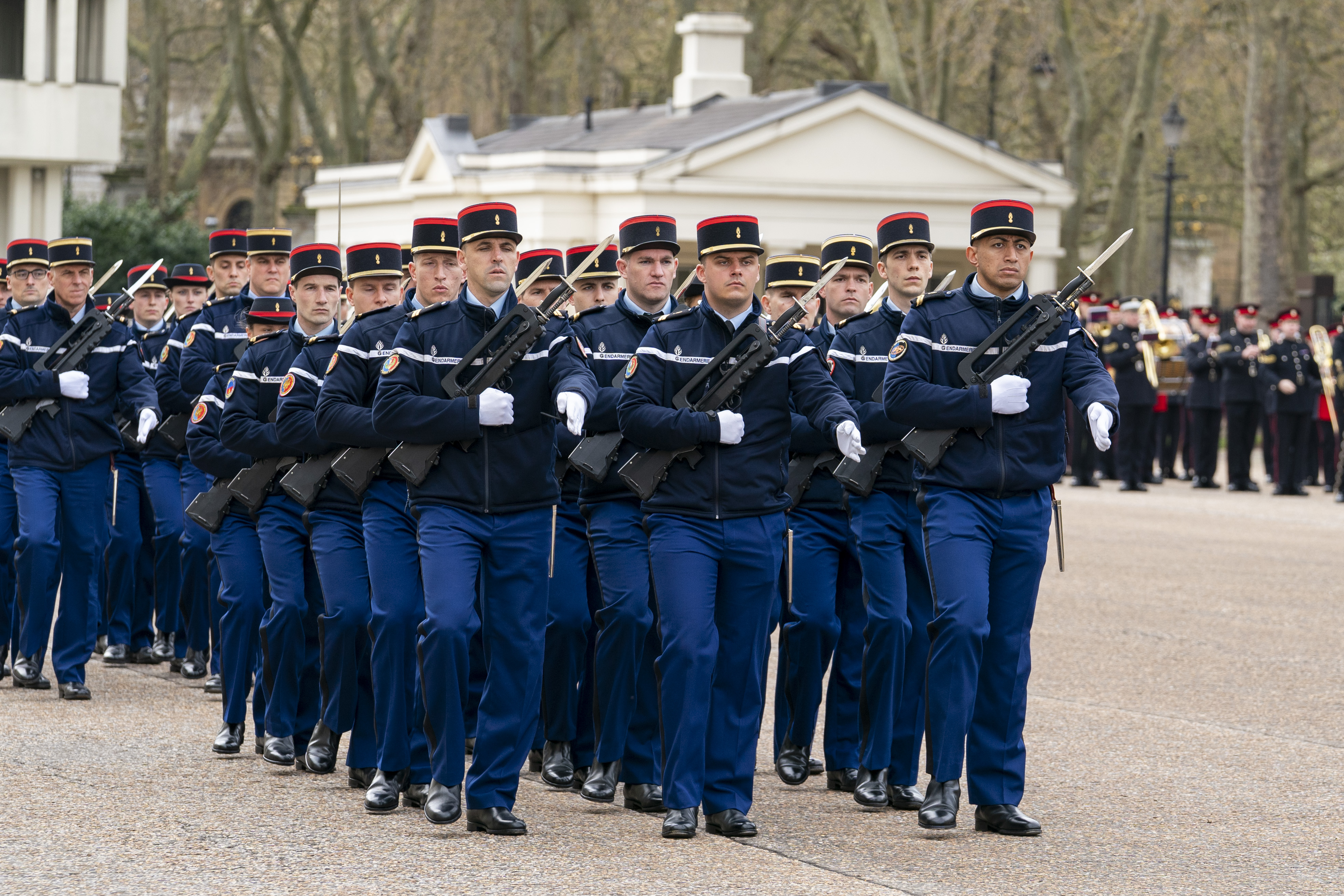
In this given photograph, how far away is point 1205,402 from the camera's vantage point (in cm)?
2417

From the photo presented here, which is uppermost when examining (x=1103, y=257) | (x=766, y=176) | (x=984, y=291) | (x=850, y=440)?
(x=766, y=176)

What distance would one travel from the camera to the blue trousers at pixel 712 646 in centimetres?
742

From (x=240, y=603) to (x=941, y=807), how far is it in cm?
340

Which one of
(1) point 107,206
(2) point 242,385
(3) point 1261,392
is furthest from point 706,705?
(1) point 107,206

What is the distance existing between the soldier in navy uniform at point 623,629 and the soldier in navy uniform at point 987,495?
3.54 ft

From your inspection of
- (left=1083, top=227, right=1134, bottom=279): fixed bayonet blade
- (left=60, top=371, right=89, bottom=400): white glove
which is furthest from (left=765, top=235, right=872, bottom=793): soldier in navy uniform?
(left=60, top=371, right=89, bottom=400): white glove

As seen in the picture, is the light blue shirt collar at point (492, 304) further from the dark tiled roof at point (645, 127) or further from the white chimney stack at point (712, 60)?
the white chimney stack at point (712, 60)

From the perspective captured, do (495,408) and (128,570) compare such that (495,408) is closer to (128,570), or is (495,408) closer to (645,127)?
(128,570)

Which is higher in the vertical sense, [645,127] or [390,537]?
[645,127]

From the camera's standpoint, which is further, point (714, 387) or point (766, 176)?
point (766, 176)

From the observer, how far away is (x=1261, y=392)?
2395cm

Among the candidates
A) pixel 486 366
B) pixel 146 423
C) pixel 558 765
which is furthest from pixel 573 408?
pixel 146 423

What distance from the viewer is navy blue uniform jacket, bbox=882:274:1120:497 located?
7.62 meters

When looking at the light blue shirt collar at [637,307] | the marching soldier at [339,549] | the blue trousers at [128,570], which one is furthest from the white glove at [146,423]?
the light blue shirt collar at [637,307]
